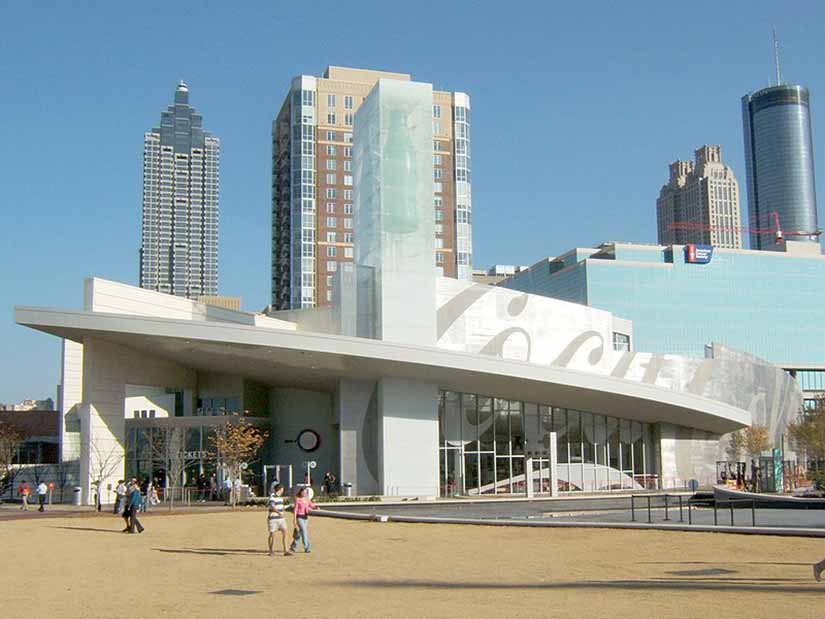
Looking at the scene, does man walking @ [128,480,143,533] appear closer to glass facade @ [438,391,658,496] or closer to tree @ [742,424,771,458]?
glass facade @ [438,391,658,496]

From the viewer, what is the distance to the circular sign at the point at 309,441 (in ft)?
177

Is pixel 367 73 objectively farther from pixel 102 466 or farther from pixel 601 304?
pixel 102 466

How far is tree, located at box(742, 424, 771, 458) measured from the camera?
58.1 metres

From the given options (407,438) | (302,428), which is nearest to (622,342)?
(302,428)

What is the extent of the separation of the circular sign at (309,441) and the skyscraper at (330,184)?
59.2 metres

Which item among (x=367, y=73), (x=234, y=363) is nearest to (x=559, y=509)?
(x=234, y=363)

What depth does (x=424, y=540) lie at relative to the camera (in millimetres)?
24672

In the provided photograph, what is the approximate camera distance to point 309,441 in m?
54.2

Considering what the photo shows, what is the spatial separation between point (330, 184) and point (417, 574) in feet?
330

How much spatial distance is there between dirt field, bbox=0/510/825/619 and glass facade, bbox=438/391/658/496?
2206 centimetres

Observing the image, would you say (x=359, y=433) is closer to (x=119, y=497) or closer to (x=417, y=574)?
(x=119, y=497)

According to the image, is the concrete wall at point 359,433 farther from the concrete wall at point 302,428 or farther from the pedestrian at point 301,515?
the pedestrian at point 301,515

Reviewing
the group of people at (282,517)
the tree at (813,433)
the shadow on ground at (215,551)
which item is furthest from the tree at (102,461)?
the tree at (813,433)

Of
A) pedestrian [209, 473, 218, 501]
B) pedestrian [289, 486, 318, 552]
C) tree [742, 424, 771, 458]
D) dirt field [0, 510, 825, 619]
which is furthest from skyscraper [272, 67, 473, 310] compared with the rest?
pedestrian [289, 486, 318, 552]
